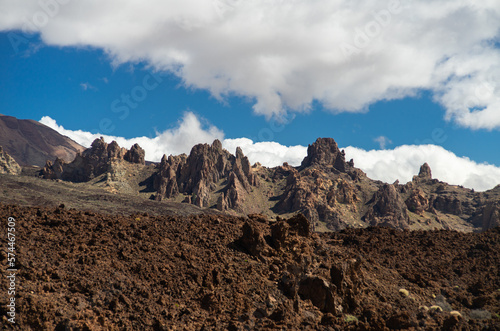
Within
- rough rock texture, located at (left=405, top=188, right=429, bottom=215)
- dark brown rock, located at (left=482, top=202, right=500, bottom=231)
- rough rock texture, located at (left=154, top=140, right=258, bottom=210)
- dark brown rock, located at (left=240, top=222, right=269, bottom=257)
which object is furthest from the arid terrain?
rough rock texture, located at (left=405, top=188, right=429, bottom=215)

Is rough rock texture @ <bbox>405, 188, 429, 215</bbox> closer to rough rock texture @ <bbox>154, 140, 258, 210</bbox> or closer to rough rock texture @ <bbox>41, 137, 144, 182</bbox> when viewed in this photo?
rough rock texture @ <bbox>154, 140, 258, 210</bbox>

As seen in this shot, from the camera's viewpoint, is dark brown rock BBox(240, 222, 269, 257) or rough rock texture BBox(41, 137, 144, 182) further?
rough rock texture BBox(41, 137, 144, 182)

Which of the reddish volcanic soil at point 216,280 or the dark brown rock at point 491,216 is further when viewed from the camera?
the dark brown rock at point 491,216

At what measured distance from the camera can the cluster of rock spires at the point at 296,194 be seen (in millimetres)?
158750

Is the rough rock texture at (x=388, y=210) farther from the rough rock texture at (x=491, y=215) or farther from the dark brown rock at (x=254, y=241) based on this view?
the dark brown rock at (x=254, y=241)

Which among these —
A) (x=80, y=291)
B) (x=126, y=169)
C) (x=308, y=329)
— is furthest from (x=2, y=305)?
(x=126, y=169)

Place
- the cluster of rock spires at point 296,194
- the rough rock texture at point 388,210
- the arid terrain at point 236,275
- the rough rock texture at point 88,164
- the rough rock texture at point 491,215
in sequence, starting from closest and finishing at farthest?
the arid terrain at point 236,275 → the rough rock texture at point 491,215 → the rough rock texture at point 388,210 → the cluster of rock spires at point 296,194 → the rough rock texture at point 88,164

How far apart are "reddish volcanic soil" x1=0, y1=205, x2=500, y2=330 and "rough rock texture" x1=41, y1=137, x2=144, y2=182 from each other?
155468 millimetres

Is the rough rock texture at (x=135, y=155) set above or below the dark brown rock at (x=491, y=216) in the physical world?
above

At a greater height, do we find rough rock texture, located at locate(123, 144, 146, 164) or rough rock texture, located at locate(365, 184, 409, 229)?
rough rock texture, located at locate(123, 144, 146, 164)

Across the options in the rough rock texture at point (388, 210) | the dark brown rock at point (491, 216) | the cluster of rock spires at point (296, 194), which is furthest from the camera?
the cluster of rock spires at point (296, 194)

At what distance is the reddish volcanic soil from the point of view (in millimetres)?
13375

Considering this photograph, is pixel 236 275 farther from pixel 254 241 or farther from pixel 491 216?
pixel 491 216

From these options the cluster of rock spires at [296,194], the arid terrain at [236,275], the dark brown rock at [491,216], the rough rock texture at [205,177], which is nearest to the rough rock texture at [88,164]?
the cluster of rock spires at [296,194]
